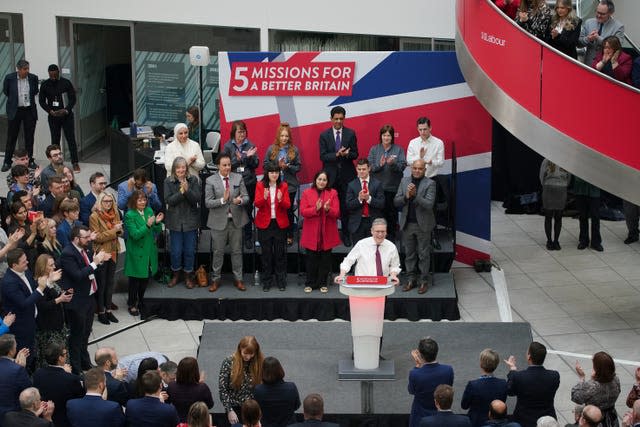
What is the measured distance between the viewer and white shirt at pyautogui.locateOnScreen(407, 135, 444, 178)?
51.3ft

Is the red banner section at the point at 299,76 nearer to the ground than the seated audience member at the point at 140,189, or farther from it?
farther from it

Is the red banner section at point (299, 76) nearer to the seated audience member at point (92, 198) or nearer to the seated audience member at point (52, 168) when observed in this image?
the seated audience member at point (52, 168)

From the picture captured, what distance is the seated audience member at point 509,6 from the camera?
15359 mm

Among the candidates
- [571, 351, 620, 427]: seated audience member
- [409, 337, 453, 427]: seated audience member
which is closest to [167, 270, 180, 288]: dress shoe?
[409, 337, 453, 427]: seated audience member

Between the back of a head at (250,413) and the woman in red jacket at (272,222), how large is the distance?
17.0 feet

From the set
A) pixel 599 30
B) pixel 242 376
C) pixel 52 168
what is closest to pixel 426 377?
pixel 242 376

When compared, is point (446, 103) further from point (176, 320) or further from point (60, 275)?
point (60, 275)

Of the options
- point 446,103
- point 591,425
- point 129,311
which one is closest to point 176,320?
point 129,311

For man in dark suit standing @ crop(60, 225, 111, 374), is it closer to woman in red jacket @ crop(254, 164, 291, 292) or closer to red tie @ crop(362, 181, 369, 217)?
woman in red jacket @ crop(254, 164, 291, 292)

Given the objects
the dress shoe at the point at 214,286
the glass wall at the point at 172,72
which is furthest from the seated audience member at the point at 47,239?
the glass wall at the point at 172,72

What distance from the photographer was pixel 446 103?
16.4 m

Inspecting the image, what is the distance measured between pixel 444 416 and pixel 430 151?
5925 millimetres

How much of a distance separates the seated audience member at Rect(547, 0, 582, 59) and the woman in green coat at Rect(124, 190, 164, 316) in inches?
196

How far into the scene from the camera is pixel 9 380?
10.7 metres
